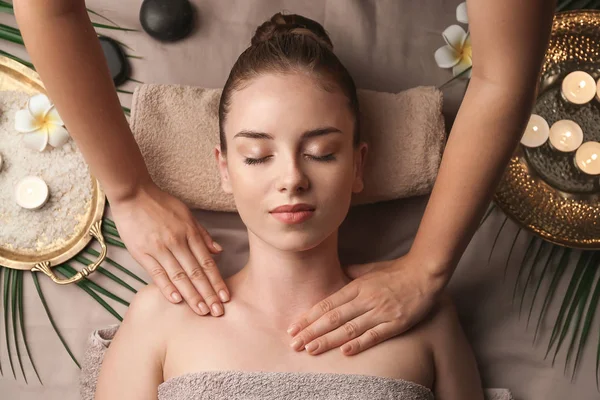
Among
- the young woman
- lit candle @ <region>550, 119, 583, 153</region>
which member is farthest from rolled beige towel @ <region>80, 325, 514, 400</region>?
lit candle @ <region>550, 119, 583, 153</region>

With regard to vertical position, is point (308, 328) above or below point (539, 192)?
below

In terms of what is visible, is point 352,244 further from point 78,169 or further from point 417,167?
point 78,169

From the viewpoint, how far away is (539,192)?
5.12 feet

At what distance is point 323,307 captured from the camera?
1337 mm

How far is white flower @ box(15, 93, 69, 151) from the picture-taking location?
5.16ft

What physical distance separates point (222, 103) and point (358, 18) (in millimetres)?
506

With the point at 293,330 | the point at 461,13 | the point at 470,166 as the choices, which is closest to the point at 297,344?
the point at 293,330

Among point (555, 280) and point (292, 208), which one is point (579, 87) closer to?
point (555, 280)

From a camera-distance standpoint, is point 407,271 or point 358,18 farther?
point 358,18

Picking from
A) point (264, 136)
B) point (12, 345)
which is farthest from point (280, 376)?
point (12, 345)

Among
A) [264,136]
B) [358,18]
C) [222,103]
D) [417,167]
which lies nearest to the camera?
[264,136]

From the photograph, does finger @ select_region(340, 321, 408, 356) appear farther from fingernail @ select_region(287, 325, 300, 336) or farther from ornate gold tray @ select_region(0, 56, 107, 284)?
ornate gold tray @ select_region(0, 56, 107, 284)

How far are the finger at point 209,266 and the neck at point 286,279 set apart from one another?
34 millimetres

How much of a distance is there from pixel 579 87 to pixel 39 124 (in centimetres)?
130
